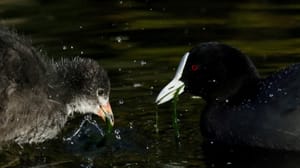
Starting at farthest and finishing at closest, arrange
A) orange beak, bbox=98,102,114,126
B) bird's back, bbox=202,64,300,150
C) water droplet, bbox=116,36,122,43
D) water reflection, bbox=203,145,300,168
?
water droplet, bbox=116,36,122,43, orange beak, bbox=98,102,114,126, bird's back, bbox=202,64,300,150, water reflection, bbox=203,145,300,168

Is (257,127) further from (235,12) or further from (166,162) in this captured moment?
(235,12)

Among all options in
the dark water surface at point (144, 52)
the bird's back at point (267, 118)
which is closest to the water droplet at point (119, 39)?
the dark water surface at point (144, 52)

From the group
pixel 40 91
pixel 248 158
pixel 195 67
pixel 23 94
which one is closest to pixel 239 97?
pixel 195 67

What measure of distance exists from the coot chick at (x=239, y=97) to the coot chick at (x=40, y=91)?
0.57 metres

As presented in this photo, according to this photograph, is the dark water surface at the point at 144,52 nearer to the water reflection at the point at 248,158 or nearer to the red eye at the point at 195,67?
the water reflection at the point at 248,158

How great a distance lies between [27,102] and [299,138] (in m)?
2.10

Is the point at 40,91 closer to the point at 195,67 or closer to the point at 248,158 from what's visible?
the point at 195,67

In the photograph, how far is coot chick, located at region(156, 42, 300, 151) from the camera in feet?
30.9

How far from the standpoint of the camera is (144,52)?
497 inches

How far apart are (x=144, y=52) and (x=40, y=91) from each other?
313 cm

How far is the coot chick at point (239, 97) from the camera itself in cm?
943

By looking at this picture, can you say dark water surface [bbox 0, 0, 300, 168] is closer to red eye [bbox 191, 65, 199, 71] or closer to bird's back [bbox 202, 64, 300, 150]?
bird's back [bbox 202, 64, 300, 150]

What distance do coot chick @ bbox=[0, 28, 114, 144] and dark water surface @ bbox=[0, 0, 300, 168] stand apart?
0.20 meters

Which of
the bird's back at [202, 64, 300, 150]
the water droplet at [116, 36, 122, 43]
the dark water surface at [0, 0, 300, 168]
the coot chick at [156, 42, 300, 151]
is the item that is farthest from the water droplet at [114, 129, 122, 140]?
the water droplet at [116, 36, 122, 43]
